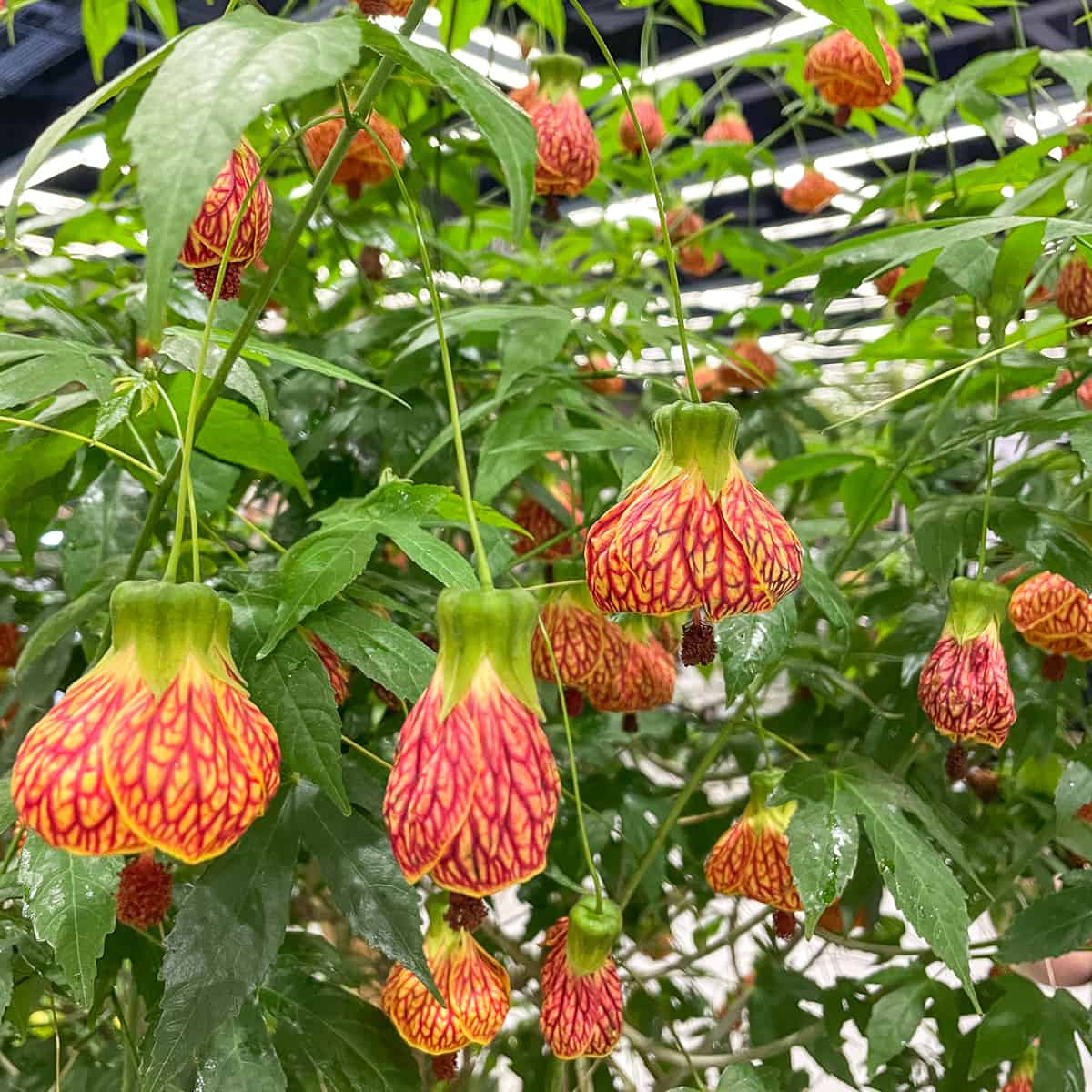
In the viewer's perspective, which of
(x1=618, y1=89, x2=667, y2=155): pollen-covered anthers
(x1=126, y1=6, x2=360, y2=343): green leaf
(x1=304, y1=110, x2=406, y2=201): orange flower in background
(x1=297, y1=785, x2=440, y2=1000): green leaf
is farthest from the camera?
(x1=618, y1=89, x2=667, y2=155): pollen-covered anthers

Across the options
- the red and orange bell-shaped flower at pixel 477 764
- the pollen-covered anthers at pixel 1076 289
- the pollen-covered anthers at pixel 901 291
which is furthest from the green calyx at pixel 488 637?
the pollen-covered anthers at pixel 901 291

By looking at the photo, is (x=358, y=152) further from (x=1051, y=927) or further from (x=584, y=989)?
(x=1051, y=927)

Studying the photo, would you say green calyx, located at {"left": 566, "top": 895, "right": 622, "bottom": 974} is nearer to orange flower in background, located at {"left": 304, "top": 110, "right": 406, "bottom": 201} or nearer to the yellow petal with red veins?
the yellow petal with red veins

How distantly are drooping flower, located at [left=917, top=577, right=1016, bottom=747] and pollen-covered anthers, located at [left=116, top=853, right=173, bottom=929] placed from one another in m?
0.37

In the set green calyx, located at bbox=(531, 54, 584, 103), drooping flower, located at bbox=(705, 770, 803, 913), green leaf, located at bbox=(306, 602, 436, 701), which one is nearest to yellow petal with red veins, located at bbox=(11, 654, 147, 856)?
green leaf, located at bbox=(306, 602, 436, 701)

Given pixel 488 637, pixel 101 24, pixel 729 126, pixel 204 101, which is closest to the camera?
pixel 204 101

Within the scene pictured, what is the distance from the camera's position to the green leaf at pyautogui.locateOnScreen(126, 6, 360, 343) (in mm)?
203

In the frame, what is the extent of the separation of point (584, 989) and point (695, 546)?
0.79 feet

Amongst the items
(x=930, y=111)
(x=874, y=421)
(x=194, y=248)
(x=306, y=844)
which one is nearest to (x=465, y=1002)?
(x=306, y=844)

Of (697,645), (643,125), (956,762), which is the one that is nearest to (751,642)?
(697,645)

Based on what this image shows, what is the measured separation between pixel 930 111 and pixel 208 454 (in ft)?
1.96

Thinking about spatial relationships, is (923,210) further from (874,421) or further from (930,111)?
(874,421)

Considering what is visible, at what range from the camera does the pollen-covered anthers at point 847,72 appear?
835 millimetres

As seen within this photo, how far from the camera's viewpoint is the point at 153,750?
0.29 metres
